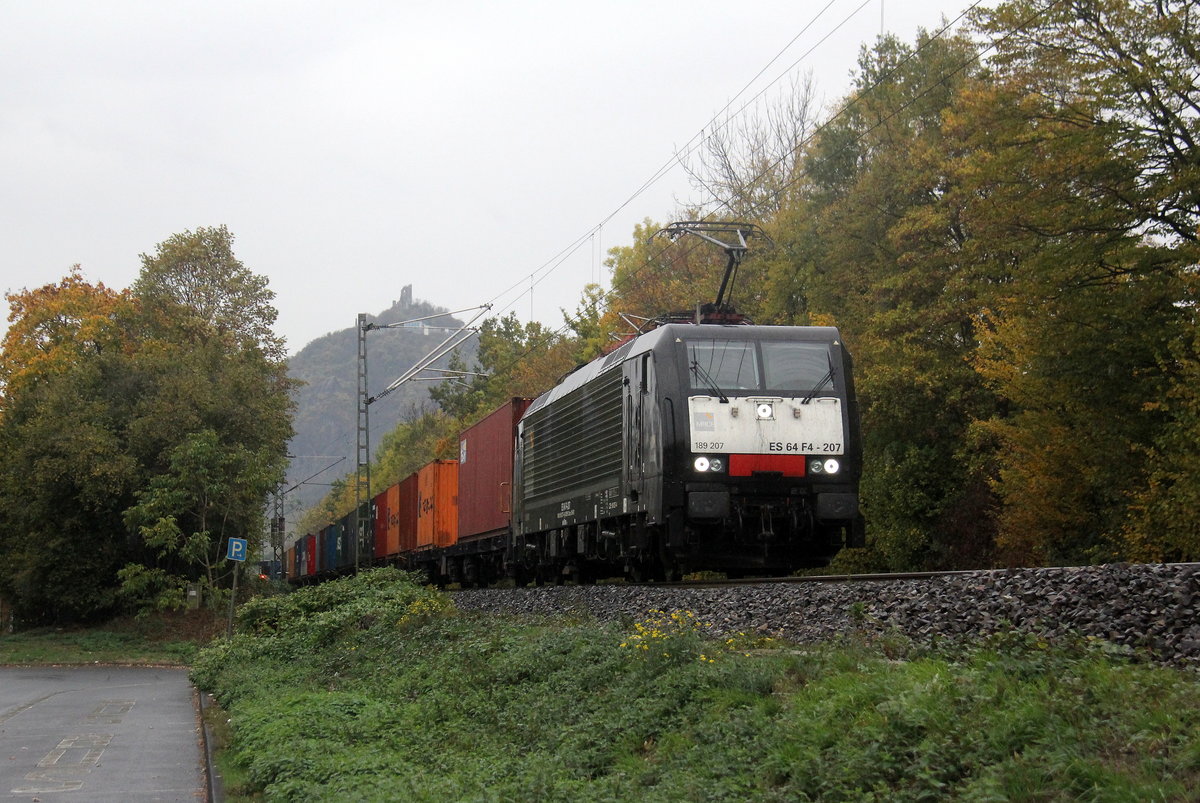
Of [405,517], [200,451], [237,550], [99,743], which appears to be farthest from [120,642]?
[99,743]

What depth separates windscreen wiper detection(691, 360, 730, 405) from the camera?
49.3 ft

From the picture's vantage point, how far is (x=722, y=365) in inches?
603

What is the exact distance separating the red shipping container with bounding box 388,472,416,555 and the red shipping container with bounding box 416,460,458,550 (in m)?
0.71

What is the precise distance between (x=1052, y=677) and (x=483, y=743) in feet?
14.1

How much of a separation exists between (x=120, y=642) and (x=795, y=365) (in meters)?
24.9

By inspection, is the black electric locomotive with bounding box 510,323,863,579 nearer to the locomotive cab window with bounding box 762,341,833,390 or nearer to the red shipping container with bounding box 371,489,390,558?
the locomotive cab window with bounding box 762,341,833,390

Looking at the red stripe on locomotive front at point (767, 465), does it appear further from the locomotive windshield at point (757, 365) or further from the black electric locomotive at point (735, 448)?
the locomotive windshield at point (757, 365)

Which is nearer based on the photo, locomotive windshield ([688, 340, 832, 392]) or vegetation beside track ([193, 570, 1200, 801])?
vegetation beside track ([193, 570, 1200, 801])

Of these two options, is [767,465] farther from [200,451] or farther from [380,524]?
[380,524]

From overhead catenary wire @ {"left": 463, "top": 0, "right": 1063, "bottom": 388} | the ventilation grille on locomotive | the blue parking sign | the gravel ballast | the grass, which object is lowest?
the grass

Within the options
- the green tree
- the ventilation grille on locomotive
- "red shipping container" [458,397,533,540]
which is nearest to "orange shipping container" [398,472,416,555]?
the green tree

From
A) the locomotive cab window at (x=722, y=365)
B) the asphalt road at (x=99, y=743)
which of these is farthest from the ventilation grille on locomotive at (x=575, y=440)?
the asphalt road at (x=99, y=743)

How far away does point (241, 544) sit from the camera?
23.7 meters

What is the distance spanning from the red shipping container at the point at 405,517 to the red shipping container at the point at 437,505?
2.31 ft
